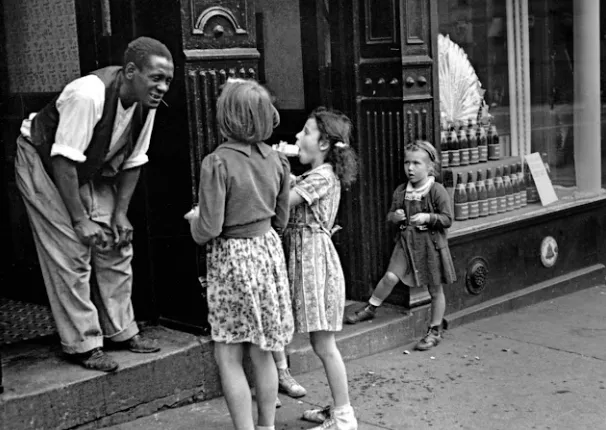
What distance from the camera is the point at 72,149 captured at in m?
4.62

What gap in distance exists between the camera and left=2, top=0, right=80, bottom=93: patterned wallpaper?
18.1 feet

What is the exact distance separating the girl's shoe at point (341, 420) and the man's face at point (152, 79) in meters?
1.79

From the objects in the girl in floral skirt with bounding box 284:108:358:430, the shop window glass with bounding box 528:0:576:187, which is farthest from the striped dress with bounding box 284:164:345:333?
the shop window glass with bounding box 528:0:576:187

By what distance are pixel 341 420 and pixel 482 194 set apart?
3094 millimetres

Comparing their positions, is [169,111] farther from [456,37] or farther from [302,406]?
[456,37]

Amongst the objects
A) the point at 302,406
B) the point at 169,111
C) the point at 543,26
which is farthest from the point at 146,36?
the point at 543,26

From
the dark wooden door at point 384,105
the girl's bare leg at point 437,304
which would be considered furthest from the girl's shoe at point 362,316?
the girl's bare leg at point 437,304

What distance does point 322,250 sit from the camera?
16.1 ft

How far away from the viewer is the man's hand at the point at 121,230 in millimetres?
5059

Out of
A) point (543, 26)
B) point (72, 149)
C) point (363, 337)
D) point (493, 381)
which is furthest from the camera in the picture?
point (543, 26)

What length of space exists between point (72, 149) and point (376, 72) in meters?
2.51

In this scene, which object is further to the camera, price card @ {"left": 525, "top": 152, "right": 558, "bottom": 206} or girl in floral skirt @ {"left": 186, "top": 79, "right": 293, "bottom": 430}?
price card @ {"left": 525, "top": 152, "right": 558, "bottom": 206}

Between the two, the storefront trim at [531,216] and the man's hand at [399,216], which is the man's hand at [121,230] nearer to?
the man's hand at [399,216]

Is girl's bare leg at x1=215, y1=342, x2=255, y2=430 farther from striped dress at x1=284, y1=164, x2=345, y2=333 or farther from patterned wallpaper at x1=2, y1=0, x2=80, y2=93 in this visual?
patterned wallpaper at x1=2, y1=0, x2=80, y2=93
